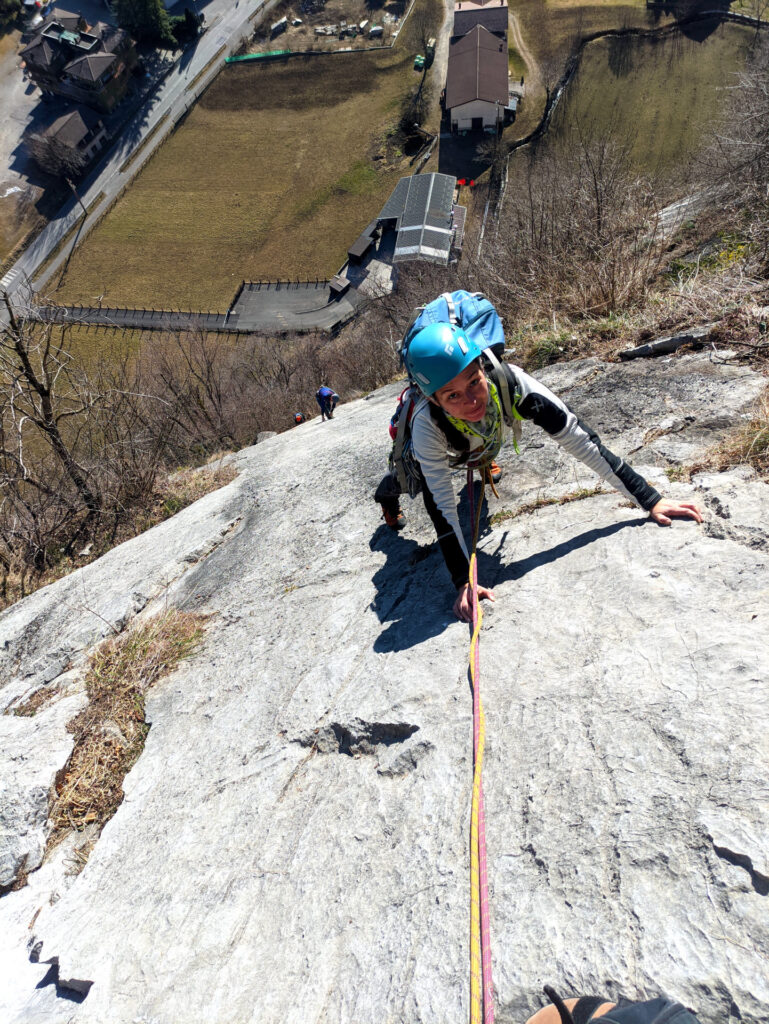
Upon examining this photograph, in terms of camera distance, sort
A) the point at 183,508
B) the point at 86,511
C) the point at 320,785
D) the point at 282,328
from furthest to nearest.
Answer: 1. the point at 282,328
2. the point at 86,511
3. the point at 183,508
4. the point at 320,785

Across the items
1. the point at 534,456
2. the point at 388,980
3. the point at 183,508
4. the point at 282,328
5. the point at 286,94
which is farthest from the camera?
the point at 286,94

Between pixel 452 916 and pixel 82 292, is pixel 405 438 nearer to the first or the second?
pixel 452 916

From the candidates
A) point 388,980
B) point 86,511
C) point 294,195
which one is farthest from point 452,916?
point 294,195

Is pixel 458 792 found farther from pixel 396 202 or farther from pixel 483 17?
pixel 483 17

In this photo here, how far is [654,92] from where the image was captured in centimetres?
3950

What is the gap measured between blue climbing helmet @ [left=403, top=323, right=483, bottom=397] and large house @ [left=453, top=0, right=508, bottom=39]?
54.6 metres

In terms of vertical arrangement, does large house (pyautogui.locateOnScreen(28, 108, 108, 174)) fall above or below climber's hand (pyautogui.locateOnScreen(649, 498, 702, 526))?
above

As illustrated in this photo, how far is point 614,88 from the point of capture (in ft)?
133

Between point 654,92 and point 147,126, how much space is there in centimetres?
3856

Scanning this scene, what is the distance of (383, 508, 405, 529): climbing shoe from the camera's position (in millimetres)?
5582

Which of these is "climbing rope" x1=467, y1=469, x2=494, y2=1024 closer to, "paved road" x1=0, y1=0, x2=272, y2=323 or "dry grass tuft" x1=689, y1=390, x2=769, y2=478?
"dry grass tuft" x1=689, y1=390, x2=769, y2=478

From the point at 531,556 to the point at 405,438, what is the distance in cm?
131

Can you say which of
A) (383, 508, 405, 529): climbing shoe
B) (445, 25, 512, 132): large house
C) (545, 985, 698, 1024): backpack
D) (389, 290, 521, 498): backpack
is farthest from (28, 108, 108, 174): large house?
(545, 985, 698, 1024): backpack

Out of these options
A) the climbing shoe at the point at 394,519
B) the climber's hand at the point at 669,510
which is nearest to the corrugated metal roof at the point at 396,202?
the climbing shoe at the point at 394,519
